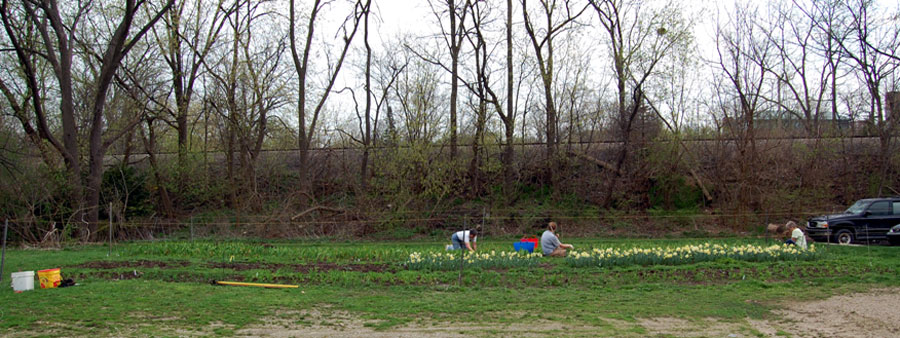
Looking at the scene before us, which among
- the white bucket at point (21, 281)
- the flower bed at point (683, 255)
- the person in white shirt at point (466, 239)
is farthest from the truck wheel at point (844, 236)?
the white bucket at point (21, 281)

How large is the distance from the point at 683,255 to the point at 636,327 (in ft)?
21.8

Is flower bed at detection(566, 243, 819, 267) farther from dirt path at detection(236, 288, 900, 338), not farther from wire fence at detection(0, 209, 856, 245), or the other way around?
wire fence at detection(0, 209, 856, 245)

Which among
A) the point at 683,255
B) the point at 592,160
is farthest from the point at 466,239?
the point at 592,160

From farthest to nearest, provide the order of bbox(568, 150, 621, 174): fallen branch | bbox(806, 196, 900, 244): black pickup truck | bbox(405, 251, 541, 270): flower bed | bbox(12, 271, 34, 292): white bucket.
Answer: bbox(568, 150, 621, 174): fallen branch, bbox(806, 196, 900, 244): black pickup truck, bbox(405, 251, 541, 270): flower bed, bbox(12, 271, 34, 292): white bucket

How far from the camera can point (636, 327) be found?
294 inches

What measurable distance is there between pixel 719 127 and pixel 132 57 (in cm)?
2802

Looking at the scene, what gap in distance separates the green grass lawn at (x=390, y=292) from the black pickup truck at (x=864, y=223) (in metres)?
3.80

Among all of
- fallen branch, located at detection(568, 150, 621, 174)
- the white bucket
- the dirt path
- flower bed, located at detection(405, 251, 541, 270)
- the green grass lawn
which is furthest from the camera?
fallen branch, located at detection(568, 150, 621, 174)

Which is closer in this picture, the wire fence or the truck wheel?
the truck wheel

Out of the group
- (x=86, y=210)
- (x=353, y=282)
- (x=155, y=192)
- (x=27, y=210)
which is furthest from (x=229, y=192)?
(x=353, y=282)

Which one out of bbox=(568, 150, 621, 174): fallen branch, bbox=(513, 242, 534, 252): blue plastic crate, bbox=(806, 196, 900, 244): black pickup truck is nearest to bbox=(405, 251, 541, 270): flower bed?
bbox=(513, 242, 534, 252): blue plastic crate

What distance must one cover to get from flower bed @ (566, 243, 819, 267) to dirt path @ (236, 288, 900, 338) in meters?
Result: 4.48

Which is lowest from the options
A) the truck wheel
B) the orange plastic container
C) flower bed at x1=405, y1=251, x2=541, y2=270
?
the truck wheel

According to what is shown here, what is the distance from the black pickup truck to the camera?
744 inches
